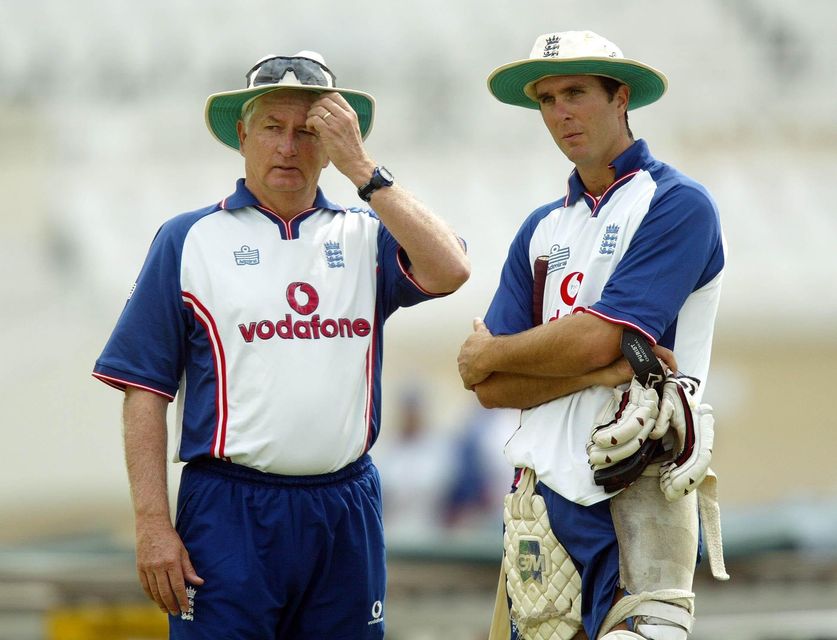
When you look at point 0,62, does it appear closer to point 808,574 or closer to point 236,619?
point 808,574

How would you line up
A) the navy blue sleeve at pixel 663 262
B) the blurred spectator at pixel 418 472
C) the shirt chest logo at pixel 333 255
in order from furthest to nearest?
the blurred spectator at pixel 418 472 < the shirt chest logo at pixel 333 255 < the navy blue sleeve at pixel 663 262

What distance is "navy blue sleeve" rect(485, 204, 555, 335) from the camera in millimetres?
4469

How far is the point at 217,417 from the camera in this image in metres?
4.39

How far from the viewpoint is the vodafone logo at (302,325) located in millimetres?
4395

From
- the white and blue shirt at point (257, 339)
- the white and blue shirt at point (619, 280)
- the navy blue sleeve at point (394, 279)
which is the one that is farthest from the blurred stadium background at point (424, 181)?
the white and blue shirt at point (619, 280)

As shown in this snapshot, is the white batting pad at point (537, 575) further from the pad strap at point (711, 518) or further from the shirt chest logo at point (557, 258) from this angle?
the shirt chest logo at point (557, 258)

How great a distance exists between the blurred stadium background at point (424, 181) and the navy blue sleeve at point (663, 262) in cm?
570

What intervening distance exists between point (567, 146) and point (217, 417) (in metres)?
1.30

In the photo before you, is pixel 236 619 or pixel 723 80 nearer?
pixel 236 619

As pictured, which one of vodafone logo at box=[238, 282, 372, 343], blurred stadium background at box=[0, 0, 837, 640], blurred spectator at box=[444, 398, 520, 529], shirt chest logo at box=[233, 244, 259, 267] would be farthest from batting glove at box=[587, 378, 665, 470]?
blurred stadium background at box=[0, 0, 837, 640]

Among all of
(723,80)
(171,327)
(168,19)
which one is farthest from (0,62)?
(171,327)

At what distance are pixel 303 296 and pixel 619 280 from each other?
3.11 ft

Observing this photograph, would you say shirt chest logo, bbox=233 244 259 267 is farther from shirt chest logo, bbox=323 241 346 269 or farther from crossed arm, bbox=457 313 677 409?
crossed arm, bbox=457 313 677 409

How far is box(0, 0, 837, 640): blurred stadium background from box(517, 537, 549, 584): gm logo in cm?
549
